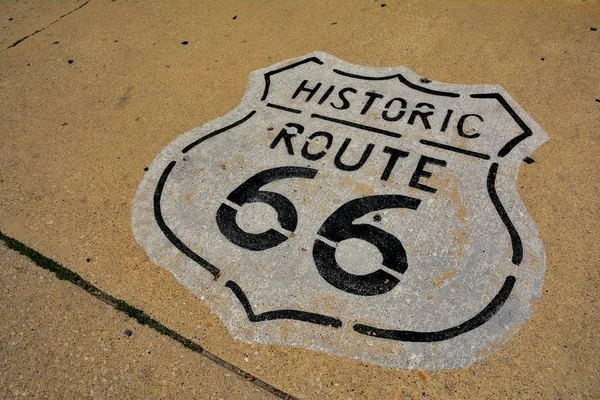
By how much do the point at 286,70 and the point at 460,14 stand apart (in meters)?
2.50

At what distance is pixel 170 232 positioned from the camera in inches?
152

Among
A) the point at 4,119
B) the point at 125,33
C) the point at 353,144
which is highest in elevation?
the point at 353,144

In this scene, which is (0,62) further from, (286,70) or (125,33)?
(286,70)

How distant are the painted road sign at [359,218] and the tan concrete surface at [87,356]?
403 mm

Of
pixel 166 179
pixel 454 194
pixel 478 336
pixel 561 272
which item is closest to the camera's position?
pixel 478 336

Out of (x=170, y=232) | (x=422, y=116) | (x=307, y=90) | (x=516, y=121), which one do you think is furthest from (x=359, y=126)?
(x=170, y=232)

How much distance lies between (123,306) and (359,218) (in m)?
2.02

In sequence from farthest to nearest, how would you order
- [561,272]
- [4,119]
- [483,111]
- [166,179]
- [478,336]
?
[4,119], [483,111], [166,179], [561,272], [478,336]

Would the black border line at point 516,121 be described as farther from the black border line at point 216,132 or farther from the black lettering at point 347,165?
the black border line at point 216,132

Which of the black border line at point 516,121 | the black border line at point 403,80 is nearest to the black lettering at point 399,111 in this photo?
the black border line at point 403,80

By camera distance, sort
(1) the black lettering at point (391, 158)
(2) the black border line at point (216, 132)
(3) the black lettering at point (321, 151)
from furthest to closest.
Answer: (2) the black border line at point (216, 132), (3) the black lettering at point (321, 151), (1) the black lettering at point (391, 158)

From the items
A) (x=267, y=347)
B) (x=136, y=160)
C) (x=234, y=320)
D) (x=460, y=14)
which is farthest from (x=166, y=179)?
(x=460, y=14)

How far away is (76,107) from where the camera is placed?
5.15 metres

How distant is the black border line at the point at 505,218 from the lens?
3.49 metres
